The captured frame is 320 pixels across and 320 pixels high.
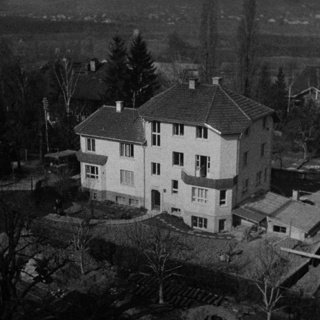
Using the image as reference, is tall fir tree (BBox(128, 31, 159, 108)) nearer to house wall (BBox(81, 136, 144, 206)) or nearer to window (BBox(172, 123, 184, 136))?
house wall (BBox(81, 136, 144, 206))

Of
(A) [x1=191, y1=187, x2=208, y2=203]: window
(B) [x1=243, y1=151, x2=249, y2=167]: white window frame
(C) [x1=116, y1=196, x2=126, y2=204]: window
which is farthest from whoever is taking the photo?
(C) [x1=116, y1=196, x2=126, y2=204]: window

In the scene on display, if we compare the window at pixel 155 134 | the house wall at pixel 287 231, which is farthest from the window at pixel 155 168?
the house wall at pixel 287 231

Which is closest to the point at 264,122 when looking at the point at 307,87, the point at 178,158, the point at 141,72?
the point at 178,158

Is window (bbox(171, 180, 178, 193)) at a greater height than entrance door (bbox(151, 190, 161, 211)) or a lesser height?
greater

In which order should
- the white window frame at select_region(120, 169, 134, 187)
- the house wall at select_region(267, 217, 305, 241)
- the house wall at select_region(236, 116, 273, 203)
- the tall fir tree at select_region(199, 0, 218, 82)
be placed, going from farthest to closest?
1. the tall fir tree at select_region(199, 0, 218, 82)
2. the white window frame at select_region(120, 169, 134, 187)
3. the house wall at select_region(236, 116, 273, 203)
4. the house wall at select_region(267, 217, 305, 241)

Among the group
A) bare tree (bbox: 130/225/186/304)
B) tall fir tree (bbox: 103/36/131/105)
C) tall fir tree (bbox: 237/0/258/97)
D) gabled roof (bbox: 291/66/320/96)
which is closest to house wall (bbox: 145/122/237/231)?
bare tree (bbox: 130/225/186/304)

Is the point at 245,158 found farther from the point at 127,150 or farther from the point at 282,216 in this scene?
the point at 127,150
